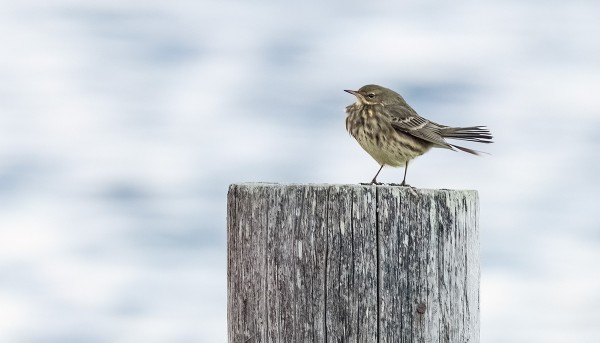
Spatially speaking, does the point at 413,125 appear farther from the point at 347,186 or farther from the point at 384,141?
the point at 347,186

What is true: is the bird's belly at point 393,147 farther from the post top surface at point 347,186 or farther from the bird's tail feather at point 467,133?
the post top surface at point 347,186

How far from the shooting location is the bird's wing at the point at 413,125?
24.2ft

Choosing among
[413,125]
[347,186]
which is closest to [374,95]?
[413,125]

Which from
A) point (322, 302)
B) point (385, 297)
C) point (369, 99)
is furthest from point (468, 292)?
point (369, 99)

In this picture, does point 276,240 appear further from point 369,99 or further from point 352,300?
point 369,99

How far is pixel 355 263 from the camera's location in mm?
3963

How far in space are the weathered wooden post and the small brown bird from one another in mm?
3210

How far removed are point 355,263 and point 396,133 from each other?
360cm

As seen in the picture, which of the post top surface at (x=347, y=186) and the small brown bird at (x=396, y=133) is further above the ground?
the small brown bird at (x=396, y=133)

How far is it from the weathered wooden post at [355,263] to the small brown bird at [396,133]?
3.21 metres

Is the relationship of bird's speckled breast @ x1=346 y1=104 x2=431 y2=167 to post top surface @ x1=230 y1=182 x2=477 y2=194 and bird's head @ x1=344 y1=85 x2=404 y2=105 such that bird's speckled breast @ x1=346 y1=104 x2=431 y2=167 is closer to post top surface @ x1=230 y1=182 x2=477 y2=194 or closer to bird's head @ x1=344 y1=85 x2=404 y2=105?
bird's head @ x1=344 y1=85 x2=404 y2=105

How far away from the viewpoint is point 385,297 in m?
3.98

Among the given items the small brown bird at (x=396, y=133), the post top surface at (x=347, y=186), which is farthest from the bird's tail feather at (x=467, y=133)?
the post top surface at (x=347, y=186)

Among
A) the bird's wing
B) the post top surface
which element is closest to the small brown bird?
the bird's wing
